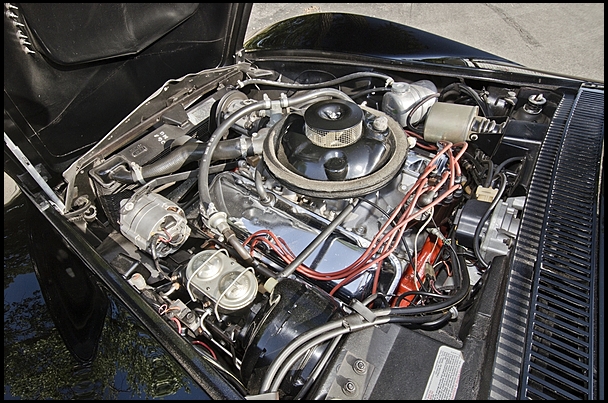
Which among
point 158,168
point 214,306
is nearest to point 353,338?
point 214,306

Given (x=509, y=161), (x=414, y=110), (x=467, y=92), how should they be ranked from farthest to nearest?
(x=467, y=92)
(x=414, y=110)
(x=509, y=161)

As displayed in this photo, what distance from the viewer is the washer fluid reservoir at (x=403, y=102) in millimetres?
1993

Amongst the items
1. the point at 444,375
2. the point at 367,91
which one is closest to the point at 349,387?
the point at 444,375

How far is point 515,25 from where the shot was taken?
5.35 m

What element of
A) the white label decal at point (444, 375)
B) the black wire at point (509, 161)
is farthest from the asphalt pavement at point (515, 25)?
the white label decal at point (444, 375)

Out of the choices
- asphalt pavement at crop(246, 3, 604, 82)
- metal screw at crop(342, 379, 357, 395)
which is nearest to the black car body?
metal screw at crop(342, 379, 357, 395)

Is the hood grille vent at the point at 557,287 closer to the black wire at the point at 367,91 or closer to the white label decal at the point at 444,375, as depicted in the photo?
the white label decal at the point at 444,375

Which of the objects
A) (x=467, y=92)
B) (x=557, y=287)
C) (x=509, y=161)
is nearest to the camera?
(x=557, y=287)

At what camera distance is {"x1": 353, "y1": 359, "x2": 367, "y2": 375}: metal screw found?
112 cm

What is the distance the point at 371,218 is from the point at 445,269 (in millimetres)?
337

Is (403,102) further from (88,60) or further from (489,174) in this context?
(88,60)

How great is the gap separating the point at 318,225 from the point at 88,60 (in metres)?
1.16

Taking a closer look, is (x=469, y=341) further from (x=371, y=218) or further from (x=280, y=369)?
(x=371, y=218)

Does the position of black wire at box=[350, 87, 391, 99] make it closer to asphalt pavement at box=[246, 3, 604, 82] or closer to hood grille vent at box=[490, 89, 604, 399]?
hood grille vent at box=[490, 89, 604, 399]
